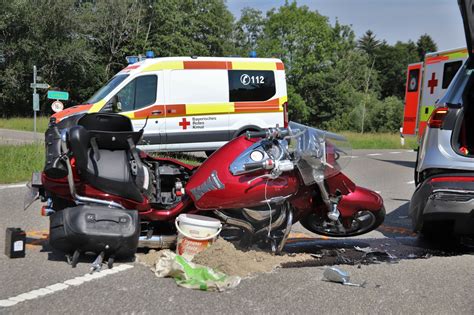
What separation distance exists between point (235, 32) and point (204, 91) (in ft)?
170

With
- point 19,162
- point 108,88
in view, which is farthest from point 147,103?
point 19,162

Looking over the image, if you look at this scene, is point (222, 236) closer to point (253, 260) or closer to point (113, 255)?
point (253, 260)

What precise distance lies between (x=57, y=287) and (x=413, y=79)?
13985mm

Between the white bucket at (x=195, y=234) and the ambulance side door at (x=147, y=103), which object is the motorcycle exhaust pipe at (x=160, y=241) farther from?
the ambulance side door at (x=147, y=103)

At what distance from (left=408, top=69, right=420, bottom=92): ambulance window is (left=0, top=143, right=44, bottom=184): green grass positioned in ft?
34.5

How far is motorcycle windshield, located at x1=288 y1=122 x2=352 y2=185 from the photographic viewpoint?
13.4 ft

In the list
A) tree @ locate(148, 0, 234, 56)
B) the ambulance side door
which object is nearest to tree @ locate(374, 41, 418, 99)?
tree @ locate(148, 0, 234, 56)

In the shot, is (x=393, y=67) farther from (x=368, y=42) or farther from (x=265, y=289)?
(x=265, y=289)

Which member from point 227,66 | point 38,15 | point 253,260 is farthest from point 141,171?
point 38,15

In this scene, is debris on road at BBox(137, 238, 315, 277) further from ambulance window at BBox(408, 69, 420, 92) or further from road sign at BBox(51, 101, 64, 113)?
ambulance window at BBox(408, 69, 420, 92)

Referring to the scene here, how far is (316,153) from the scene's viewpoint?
13.3 feet

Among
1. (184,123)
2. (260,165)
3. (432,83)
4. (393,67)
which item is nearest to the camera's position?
(260,165)

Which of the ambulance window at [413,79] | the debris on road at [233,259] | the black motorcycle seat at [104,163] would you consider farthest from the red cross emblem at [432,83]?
the black motorcycle seat at [104,163]

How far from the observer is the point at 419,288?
369 cm
